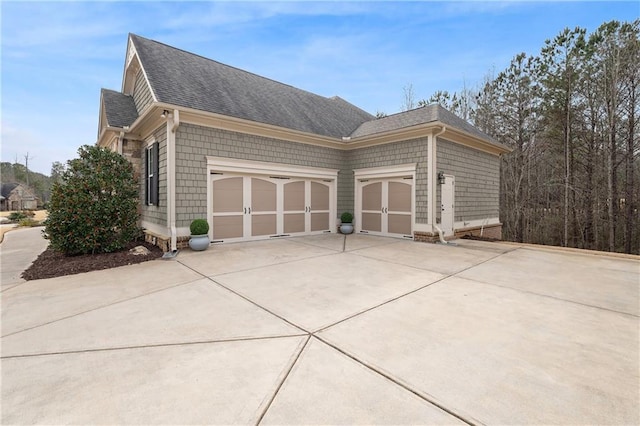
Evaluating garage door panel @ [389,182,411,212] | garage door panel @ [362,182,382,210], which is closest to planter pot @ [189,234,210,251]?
garage door panel @ [362,182,382,210]

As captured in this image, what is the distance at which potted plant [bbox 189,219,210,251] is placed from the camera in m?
6.81

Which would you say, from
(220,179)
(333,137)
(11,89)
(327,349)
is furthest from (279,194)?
(11,89)

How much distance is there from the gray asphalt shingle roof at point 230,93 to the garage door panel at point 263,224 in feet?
9.44

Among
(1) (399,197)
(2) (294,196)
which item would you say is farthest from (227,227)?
(1) (399,197)

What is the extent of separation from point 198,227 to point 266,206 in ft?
7.51

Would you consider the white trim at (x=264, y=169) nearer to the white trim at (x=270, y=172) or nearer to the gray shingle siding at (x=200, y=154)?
the white trim at (x=270, y=172)

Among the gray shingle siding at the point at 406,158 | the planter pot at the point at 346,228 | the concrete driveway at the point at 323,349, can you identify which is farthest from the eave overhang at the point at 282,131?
the concrete driveway at the point at 323,349

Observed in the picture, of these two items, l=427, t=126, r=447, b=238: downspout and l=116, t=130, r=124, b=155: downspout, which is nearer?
l=427, t=126, r=447, b=238: downspout

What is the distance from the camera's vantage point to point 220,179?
25.3 feet

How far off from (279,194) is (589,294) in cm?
734

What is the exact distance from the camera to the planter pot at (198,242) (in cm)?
682

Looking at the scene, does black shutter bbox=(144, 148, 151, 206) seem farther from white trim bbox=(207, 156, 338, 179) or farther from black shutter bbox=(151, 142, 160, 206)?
white trim bbox=(207, 156, 338, 179)

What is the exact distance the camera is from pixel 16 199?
33750 mm

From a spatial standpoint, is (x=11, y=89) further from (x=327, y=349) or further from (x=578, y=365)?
(x=578, y=365)
